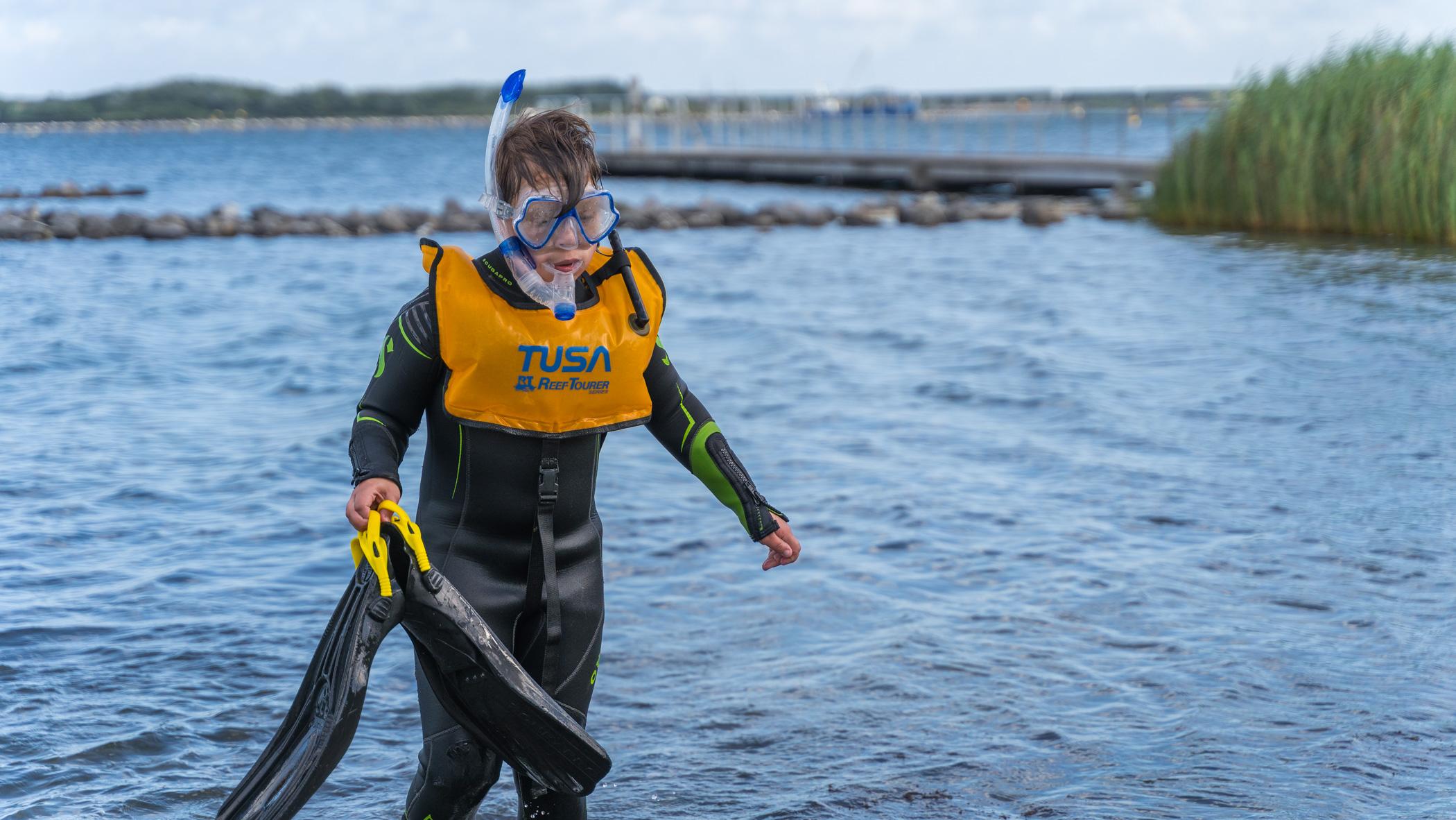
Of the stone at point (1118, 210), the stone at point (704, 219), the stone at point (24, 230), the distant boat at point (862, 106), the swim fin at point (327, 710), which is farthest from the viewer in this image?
the distant boat at point (862, 106)

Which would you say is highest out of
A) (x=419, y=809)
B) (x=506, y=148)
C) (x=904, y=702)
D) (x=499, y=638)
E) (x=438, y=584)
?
(x=506, y=148)

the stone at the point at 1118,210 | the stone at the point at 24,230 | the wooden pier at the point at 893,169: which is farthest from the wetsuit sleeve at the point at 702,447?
the stone at the point at 24,230

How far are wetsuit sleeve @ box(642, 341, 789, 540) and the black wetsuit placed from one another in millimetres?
12

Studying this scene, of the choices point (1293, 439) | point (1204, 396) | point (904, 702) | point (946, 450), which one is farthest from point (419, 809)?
point (1204, 396)

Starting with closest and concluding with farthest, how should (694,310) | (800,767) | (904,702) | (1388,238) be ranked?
(800,767)
(904,702)
(694,310)
(1388,238)

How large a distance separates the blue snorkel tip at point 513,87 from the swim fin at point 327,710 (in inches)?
42.8

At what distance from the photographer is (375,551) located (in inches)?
115

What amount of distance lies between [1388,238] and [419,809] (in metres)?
20.7

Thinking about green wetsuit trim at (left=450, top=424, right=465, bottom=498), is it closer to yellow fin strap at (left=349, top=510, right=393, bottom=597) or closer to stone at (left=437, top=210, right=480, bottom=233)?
yellow fin strap at (left=349, top=510, right=393, bottom=597)

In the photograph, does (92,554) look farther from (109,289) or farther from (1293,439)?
(109,289)

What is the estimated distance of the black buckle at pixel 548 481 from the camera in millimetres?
3336

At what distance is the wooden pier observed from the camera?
3359 centimetres

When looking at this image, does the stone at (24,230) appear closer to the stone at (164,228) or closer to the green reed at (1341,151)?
the stone at (164,228)

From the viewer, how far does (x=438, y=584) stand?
3.08 m
